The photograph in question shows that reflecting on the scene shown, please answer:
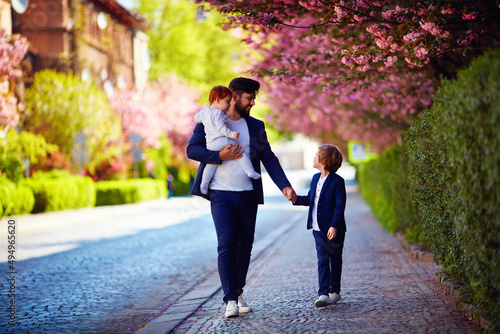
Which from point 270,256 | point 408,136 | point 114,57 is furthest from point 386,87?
point 114,57

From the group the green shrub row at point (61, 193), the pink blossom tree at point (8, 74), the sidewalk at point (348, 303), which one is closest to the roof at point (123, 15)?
the green shrub row at point (61, 193)

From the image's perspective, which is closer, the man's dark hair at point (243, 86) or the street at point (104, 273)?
the man's dark hair at point (243, 86)

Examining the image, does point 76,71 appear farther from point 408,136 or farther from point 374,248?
point 408,136

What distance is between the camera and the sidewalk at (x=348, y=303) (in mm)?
4535

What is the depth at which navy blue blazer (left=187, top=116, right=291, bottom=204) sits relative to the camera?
16.6 feet

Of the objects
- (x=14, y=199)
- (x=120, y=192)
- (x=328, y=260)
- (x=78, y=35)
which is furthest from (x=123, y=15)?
(x=328, y=260)

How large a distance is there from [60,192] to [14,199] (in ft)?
11.2

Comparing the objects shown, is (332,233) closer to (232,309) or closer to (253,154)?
(253,154)

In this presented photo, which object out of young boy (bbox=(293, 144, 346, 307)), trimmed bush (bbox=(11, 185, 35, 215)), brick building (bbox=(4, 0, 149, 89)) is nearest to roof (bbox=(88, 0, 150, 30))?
brick building (bbox=(4, 0, 149, 89))

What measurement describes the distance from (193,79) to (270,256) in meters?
35.4

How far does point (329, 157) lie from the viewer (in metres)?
5.36

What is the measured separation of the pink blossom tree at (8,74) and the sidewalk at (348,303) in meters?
12.3

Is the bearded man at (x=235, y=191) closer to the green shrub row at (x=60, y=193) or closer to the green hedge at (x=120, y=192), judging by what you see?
the green shrub row at (x=60, y=193)

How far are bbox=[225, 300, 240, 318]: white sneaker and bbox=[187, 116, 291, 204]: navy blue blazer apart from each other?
2.90 feet
